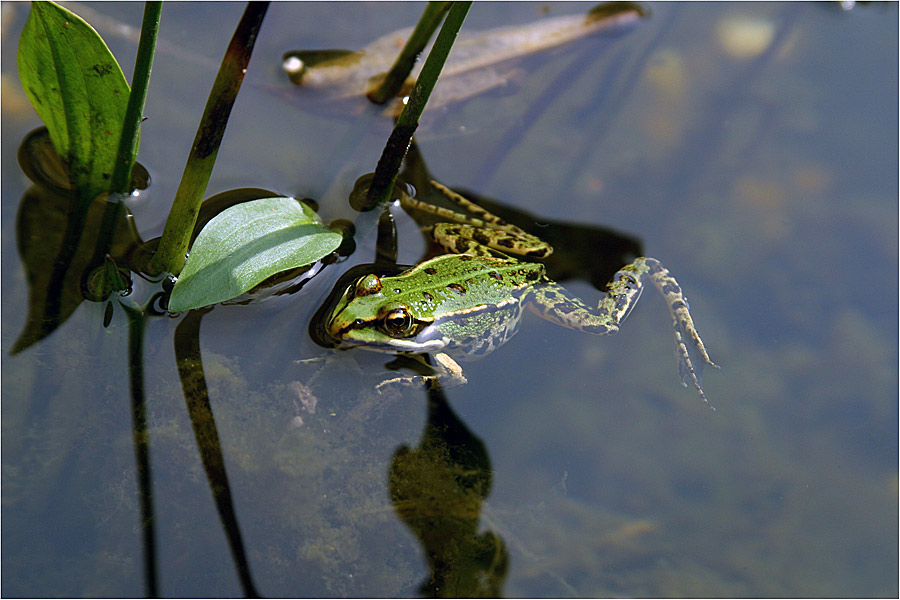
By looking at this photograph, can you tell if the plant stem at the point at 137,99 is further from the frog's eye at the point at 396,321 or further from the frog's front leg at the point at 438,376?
the frog's front leg at the point at 438,376

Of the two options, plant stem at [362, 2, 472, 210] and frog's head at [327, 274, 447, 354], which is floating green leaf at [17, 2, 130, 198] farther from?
frog's head at [327, 274, 447, 354]

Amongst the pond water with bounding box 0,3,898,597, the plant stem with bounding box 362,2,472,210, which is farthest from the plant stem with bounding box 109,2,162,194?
the plant stem with bounding box 362,2,472,210

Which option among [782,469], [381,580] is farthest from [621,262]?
[381,580]

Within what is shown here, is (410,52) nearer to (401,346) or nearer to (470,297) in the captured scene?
(470,297)

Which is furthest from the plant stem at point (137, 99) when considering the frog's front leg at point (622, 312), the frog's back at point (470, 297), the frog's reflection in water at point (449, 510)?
the frog's front leg at point (622, 312)

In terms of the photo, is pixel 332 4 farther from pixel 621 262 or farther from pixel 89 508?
pixel 89 508

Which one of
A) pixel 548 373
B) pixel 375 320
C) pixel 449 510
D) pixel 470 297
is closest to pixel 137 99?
pixel 375 320

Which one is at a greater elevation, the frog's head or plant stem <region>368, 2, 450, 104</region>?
plant stem <region>368, 2, 450, 104</region>
